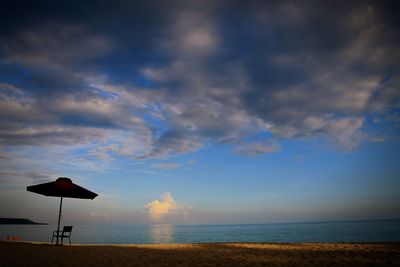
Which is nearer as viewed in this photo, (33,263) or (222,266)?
(33,263)

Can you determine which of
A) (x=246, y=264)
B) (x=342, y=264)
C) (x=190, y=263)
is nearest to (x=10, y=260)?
(x=190, y=263)

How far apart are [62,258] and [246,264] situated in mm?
6330

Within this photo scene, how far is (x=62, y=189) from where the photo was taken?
12.4m

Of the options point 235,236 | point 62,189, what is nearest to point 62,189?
point 62,189

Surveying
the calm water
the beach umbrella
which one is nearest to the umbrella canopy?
the beach umbrella

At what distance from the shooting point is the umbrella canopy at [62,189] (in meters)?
12.3

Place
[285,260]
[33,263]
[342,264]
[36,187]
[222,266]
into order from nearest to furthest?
[33,263] < [222,266] < [342,264] < [285,260] < [36,187]

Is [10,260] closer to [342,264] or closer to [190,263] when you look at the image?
[190,263]

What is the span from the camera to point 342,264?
352 inches

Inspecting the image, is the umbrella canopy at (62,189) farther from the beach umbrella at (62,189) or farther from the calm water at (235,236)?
the calm water at (235,236)

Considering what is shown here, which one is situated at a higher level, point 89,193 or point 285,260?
point 89,193

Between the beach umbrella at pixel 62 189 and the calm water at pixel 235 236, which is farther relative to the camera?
the calm water at pixel 235 236

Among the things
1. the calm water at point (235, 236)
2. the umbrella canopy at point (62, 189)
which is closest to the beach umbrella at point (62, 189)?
the umbrella canopy at point (62, 189)

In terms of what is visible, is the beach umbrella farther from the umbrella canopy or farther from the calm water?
the calm water
